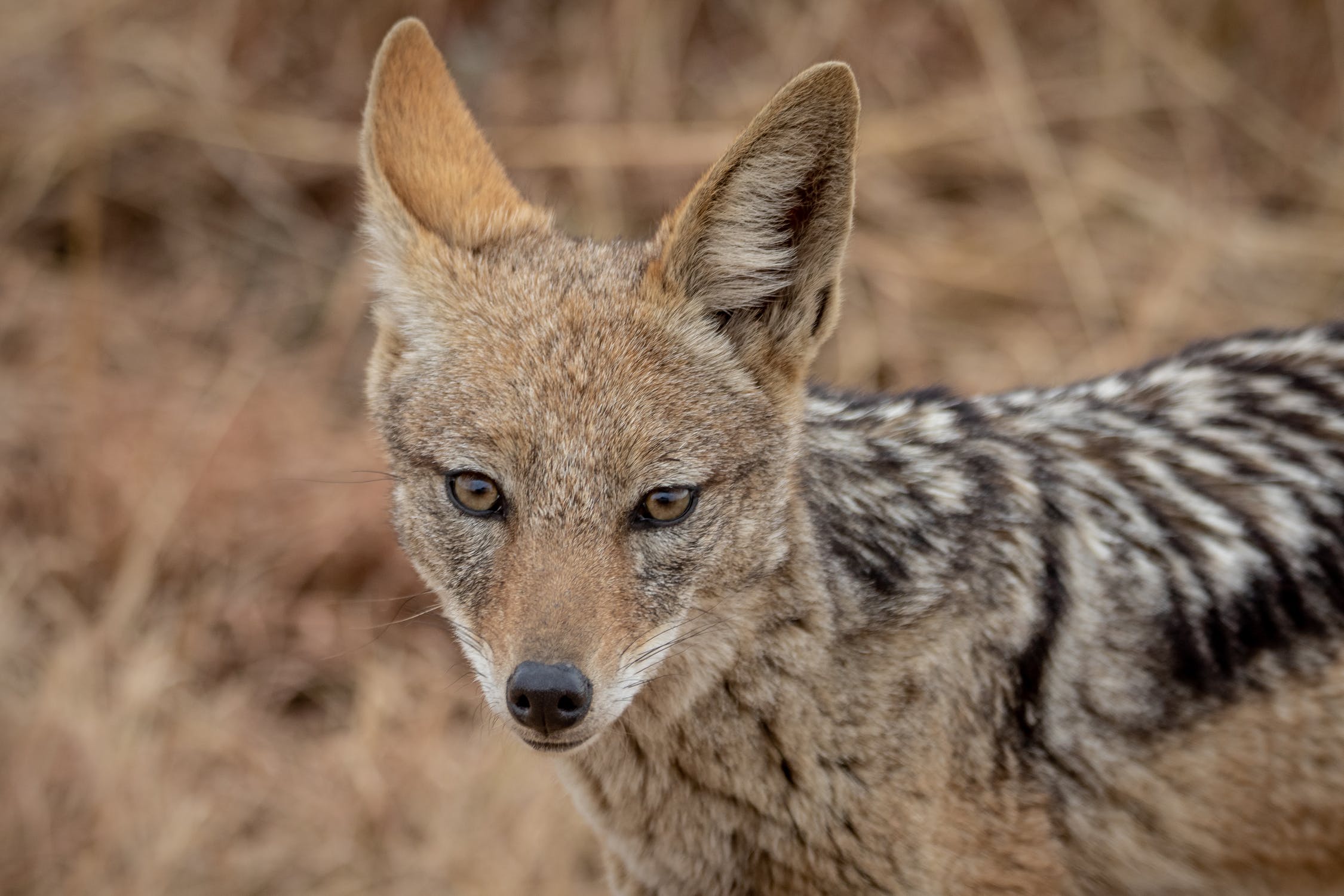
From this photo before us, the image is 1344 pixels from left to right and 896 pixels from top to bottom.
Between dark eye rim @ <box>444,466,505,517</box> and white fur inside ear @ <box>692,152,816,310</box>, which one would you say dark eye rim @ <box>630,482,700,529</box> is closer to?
dark eye rim @ <box>444,466,505,517</box>

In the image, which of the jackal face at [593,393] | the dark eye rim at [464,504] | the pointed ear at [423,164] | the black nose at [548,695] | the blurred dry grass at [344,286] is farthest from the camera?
the blurred dry grass at [344,286]

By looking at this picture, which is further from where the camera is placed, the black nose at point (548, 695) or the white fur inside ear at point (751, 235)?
the white fur inside ear at point (751, 235)

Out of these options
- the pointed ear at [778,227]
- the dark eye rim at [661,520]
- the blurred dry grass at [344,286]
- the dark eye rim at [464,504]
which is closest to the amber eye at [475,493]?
the dark eye rim at [464,504]

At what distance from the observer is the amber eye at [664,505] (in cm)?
284

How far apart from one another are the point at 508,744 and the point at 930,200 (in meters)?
4.62

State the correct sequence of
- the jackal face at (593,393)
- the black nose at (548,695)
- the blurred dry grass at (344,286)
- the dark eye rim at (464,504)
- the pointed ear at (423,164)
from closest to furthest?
the black nose at (548,695) < the jackal face at (593,393) < the dark eye rim at (464,504) < the pointed ear at (423,164) < the blurred dry grass at (344,286)

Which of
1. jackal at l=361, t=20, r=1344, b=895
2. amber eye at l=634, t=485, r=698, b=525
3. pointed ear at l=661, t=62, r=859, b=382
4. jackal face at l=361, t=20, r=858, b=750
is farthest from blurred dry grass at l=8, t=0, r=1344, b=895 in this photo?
pointed ear at l=661, t=62, r=859, b=382

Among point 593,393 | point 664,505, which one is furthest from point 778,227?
point 664,505

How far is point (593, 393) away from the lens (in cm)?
282

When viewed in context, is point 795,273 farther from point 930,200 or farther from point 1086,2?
point 1086,2

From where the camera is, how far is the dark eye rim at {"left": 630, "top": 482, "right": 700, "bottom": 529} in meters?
2.83

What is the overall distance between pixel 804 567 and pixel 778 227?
0.81 m

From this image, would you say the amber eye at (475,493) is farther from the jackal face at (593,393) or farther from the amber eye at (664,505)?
the amber eye at (664,505)

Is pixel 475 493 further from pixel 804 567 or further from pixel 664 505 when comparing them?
pixel 804 567
